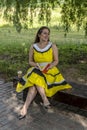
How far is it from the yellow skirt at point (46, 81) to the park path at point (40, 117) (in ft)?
1.06

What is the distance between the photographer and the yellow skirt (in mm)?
5277

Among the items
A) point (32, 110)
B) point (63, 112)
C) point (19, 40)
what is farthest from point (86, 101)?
point (19, 40)

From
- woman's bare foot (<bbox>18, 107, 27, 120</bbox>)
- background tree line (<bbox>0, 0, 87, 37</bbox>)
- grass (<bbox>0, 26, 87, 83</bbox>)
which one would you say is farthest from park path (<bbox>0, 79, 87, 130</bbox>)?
background tree line (<bbox>0, 0, 87, 37</bbox>)

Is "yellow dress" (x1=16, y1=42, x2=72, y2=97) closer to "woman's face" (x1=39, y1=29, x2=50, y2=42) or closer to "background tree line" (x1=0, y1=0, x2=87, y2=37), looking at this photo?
"woman's face" (x1=39, y1=29, x2=50, y2=42)

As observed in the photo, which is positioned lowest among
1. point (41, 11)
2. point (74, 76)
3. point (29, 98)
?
point (74, 76)

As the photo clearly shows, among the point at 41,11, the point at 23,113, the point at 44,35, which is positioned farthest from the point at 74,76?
the point at 41,11

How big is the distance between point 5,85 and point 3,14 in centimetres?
279

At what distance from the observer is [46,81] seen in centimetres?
536

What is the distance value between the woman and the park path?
0.16m

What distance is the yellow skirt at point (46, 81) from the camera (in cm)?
528

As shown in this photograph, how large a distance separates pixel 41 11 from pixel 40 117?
4.44 metres

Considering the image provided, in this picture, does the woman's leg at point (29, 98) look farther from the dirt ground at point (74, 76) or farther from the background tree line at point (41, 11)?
the background tree line at point (41, 11)

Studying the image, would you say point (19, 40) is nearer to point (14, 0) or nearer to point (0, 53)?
point (0, 53)

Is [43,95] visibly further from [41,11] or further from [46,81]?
[41,11]
